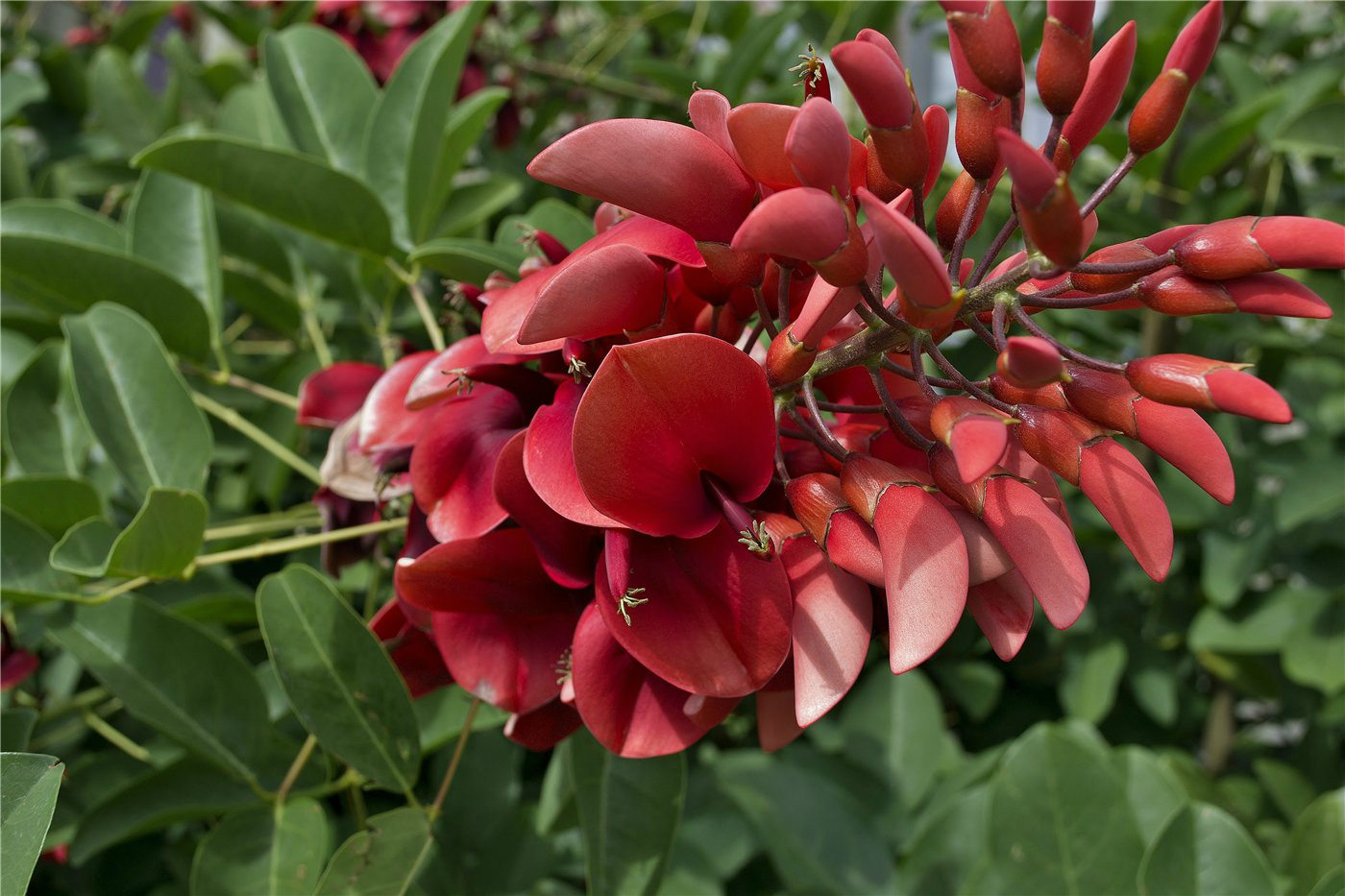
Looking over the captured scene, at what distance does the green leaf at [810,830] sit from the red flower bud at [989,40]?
2.38 ft

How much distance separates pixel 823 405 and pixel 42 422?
692mm

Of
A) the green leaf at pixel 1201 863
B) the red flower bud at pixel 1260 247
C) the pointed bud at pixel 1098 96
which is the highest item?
the pointed bud at pixel 1098 96

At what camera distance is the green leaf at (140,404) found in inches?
30.2

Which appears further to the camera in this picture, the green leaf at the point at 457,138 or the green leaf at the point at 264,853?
the green leaf at the point at 457,138

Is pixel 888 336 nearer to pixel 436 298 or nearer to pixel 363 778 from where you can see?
pixel 363 778

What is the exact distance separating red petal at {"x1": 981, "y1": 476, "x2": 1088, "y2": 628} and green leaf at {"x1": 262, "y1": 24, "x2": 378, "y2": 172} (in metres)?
0.73

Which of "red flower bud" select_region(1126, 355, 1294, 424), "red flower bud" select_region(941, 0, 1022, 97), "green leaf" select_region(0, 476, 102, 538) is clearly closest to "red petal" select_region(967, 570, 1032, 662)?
"red flower bud" select_region(1126, 355, 1294, 424)

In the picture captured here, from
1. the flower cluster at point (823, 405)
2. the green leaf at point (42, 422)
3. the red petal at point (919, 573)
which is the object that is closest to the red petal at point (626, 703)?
the flower cluster at point (823, 405)

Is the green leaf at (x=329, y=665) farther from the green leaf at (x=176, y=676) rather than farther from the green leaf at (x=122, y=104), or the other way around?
the green leaf at (x=122, y=104)

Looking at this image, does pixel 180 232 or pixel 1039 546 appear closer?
pixel 1039 546

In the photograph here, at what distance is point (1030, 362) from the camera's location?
37cm

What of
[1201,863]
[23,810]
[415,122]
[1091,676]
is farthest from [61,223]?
[1091,676]

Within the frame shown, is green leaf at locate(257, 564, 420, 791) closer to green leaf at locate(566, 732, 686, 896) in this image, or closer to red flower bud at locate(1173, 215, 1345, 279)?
green leaf at locate(566, 732, 686, 896)

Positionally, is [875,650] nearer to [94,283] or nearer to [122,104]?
[94,283]
